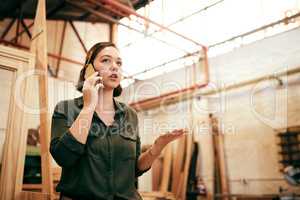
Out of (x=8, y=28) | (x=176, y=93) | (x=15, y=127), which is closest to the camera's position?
(x=15, y=127)

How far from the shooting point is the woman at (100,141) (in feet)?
3.77

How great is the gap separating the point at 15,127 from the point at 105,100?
96 cm

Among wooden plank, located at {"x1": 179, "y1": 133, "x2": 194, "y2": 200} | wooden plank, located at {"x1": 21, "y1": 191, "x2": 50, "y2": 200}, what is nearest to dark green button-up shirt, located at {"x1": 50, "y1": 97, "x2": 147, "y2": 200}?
wooden plank, located at {"x1": 21, "y1": 191, "x2": 50, "y2": 200}

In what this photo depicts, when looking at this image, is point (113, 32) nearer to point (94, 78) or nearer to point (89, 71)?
point (89, 71)

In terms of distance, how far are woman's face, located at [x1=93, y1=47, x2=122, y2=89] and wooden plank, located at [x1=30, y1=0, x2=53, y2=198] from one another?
646mm

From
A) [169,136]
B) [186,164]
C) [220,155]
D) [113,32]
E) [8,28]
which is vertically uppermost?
[113,32]

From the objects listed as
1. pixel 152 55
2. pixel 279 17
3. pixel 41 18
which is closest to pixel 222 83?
pixel 279 17

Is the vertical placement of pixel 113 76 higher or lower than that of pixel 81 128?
higher

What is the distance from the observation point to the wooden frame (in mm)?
1902

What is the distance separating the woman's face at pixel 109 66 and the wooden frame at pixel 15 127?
2.93 feet

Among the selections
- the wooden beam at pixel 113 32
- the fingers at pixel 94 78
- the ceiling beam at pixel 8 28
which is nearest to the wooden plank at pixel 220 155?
the wooden beam at pixel 113 32

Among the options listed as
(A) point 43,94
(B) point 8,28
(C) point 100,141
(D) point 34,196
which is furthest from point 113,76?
(B) point 8,28

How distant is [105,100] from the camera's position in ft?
4.69

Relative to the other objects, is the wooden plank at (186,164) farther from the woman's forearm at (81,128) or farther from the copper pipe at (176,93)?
the woman's forearm at (81,128)
